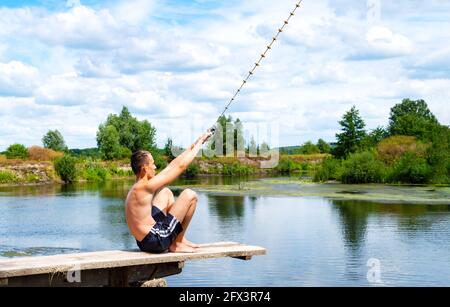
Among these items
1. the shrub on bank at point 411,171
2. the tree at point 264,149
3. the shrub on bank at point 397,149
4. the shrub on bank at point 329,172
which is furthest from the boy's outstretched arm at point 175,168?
the tree at point 264,149

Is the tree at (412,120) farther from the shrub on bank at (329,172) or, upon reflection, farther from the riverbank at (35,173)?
the riverbank at (35,173)

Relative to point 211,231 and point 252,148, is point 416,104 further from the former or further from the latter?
point 211,231

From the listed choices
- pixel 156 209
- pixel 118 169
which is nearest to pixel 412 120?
pixel 118 169

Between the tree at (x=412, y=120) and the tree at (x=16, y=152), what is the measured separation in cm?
3806

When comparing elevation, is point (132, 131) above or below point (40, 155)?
above

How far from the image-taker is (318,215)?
2767 cm

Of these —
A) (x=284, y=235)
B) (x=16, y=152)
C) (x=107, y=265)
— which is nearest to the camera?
(x=107, y=265)

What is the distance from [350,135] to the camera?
6284 cm

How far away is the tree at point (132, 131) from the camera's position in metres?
77.9

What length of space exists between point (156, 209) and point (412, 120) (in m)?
69.7

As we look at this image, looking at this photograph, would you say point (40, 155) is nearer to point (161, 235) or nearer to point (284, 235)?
point (284, 235)

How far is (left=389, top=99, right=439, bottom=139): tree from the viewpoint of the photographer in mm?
66856
